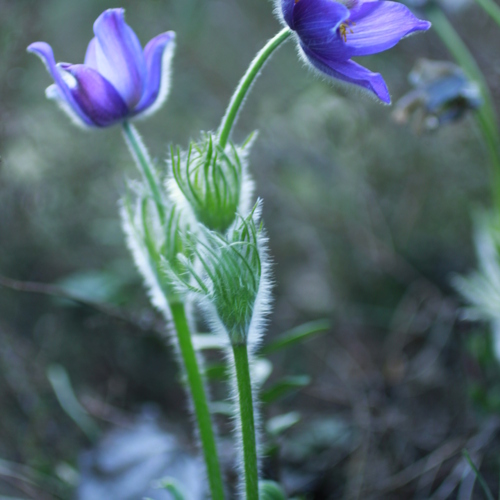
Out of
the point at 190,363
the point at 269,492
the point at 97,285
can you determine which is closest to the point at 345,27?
the point at 190,363

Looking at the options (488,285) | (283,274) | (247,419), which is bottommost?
(488,285)

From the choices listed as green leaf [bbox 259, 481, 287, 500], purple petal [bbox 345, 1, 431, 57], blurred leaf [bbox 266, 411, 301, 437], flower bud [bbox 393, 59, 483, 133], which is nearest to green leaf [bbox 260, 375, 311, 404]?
blurred leaf [bbox 266, 411, 301, 437]

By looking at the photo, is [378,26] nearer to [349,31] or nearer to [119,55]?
[349,31]

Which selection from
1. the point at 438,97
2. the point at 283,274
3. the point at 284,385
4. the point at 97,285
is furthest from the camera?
the point at 283,274

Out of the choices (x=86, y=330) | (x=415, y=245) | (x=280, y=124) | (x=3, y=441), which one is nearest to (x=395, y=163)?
(x=415, y=245)

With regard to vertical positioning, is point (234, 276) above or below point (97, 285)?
below


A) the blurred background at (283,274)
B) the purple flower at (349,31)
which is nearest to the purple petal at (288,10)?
the purple flower at (349,31)
